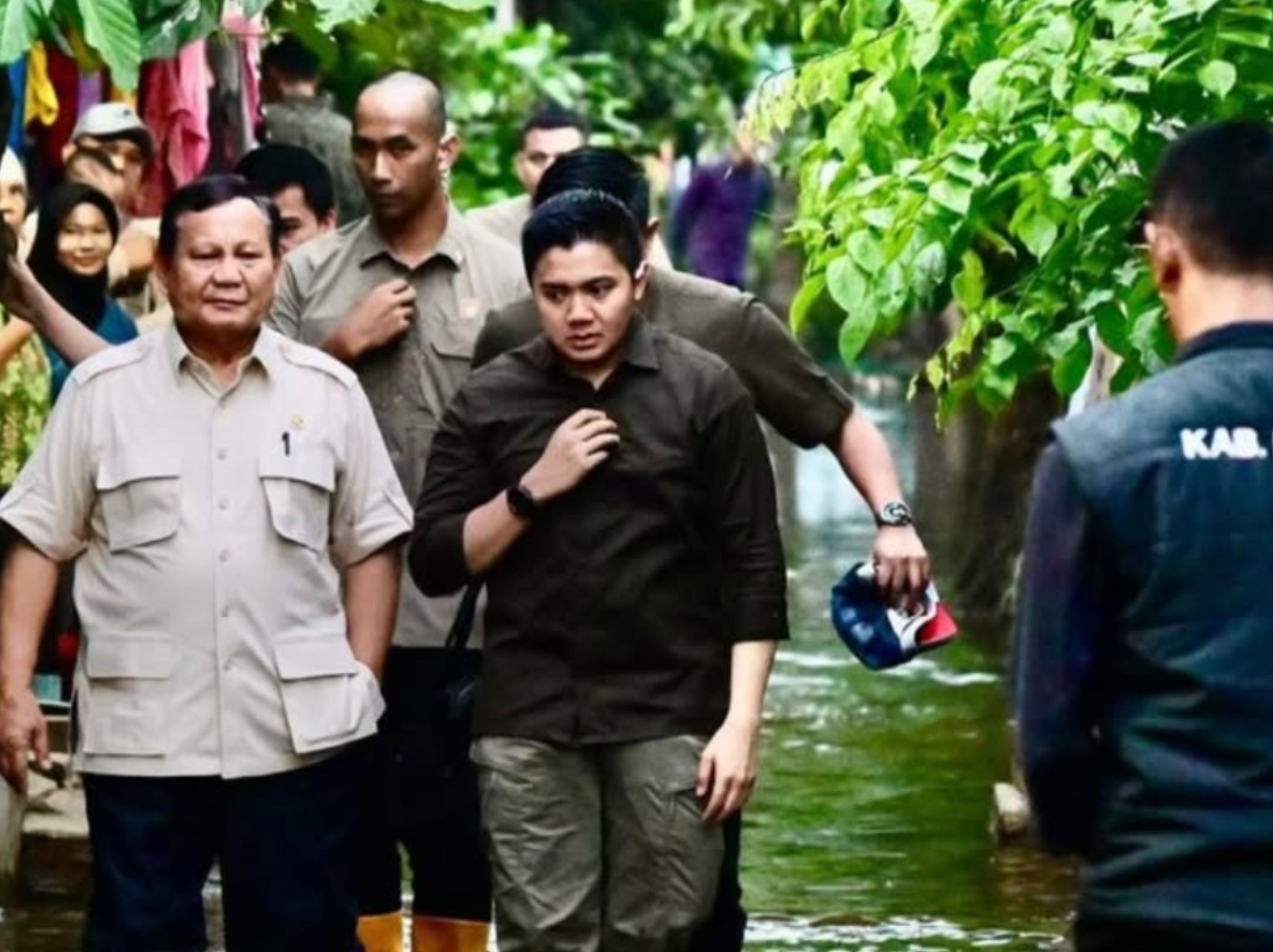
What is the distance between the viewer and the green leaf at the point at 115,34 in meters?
7.22

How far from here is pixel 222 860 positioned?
769cm

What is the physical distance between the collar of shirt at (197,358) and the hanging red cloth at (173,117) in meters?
5.73

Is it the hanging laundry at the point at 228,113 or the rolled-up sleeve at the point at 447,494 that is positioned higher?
the hanging laundry at the point at 228,113

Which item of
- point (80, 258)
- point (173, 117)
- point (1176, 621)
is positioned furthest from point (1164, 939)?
point (173, 117)

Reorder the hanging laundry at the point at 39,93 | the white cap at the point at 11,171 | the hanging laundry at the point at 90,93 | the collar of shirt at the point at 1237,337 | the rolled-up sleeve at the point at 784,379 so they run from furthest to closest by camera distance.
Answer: the hanging laundry at the point at 90,93 < the hanging laundry at the point at 39,93 < the white cap at the point at 11,171 < the rolled-up sleeve at the point at 784,379 < the collar of shirt at the point at 1237,337

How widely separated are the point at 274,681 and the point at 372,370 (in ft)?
4.48

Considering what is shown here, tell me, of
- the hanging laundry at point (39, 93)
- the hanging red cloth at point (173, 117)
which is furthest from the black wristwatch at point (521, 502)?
the hanging red cloth at point (173, 117)

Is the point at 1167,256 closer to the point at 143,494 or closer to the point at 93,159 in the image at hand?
the point at 143,494

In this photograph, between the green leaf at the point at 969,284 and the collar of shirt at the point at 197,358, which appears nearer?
the collar of shirt at the point at 197,358

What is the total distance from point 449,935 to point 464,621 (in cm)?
101

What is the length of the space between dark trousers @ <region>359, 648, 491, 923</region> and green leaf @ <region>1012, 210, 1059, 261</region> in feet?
5.21

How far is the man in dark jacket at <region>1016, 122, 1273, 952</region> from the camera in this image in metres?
5.12

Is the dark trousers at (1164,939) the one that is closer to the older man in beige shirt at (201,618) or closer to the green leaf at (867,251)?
the older man in beige shirt at (201,618)

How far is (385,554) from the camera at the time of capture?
794 cm
